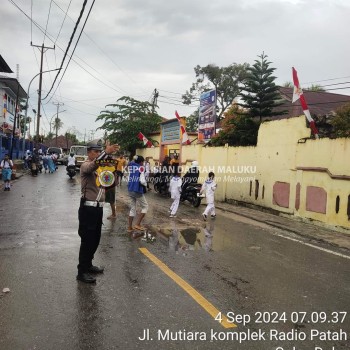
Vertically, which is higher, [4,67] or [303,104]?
[4,67]

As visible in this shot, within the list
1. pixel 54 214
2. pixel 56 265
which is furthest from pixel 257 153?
pixel 56 265

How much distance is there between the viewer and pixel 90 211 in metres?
5.19

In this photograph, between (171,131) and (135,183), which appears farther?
(171,131)

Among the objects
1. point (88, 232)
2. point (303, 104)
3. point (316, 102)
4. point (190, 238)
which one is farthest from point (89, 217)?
point (316, 102)

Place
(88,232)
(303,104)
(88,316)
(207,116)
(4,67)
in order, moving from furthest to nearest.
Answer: (4,67) → (207,116) → (303,104) → (88,232) → (88,316)

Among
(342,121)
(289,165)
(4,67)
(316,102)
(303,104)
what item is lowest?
(289,165)

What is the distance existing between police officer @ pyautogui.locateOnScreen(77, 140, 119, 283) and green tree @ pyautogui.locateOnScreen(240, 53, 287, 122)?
14998 mm

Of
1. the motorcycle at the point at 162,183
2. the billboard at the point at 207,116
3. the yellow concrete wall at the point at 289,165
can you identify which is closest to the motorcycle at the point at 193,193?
the yellow concrete wall at the point at 289,165

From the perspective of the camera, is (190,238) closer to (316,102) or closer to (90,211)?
(90,211)

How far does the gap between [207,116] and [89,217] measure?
14900 millimetres

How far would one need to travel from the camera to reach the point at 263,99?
19.1m

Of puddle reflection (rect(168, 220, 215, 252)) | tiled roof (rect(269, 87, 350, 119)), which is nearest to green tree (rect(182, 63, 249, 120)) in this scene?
tiled roof (rect(269, 87, 350, 119))

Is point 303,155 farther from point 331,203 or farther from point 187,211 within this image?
point 187,211

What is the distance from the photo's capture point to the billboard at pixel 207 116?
18.8 meters
